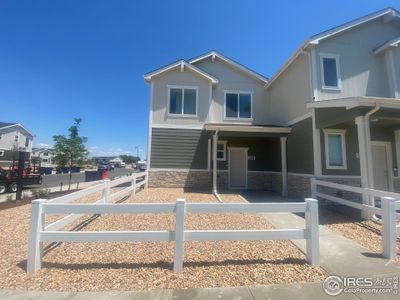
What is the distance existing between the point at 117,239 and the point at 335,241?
174 inches

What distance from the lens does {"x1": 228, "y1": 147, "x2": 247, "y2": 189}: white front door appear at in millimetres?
12938

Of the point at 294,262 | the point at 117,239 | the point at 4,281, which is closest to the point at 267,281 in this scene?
the point at 294,262

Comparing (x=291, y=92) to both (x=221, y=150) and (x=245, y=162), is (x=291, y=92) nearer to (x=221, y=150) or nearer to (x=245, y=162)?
(x=245, y=162)

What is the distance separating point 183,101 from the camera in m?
12.9

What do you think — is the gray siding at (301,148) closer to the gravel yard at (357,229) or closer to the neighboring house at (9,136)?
the gravel yard at (357,229)

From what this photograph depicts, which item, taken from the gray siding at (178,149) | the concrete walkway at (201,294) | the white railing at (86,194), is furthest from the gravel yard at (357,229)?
the gray siding at (178,149)

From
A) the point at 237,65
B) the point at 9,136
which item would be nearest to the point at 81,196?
the point at 237,65

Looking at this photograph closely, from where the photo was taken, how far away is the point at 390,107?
661 cm

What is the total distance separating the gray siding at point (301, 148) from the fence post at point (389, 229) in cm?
548

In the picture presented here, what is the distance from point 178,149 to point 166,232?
9286mm

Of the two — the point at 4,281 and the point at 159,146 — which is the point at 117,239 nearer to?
the point at 4,281

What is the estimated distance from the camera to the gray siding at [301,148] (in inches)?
369

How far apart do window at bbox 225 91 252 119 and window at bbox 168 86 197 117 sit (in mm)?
2203

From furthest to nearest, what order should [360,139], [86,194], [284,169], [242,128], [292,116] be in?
[292,116] → [284,169] → [242,128] → [360,139] → [86,194]
